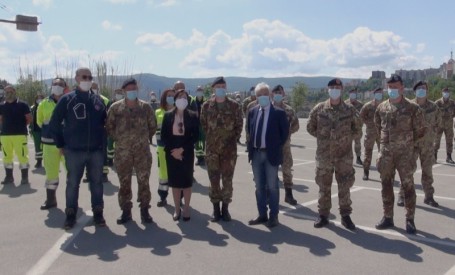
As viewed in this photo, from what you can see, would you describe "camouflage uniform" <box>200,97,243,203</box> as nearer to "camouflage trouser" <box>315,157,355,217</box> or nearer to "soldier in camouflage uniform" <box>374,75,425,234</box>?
"camouflage trouser" <box>315,157,355,217</box>

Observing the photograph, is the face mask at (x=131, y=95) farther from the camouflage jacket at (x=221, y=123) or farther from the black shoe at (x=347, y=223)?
the black shoe at (x=347, y=223)

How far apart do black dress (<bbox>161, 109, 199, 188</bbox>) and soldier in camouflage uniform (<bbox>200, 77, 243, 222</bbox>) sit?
21cm

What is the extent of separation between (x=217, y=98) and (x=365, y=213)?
9.56ft

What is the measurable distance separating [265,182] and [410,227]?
Answer: 2.04 metres

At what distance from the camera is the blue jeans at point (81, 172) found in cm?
682

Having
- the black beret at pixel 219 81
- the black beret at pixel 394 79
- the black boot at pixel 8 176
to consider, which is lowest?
the black boot at pixel 8 176

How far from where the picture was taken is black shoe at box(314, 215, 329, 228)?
22.5 ft

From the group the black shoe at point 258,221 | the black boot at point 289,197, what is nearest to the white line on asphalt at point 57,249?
the black shoe at point 258,221

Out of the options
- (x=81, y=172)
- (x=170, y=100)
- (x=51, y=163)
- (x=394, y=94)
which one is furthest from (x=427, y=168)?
(x=51, y=163)

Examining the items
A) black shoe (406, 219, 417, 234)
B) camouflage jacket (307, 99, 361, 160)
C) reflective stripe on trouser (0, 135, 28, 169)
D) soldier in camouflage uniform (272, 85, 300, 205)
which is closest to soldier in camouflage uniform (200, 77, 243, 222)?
camouflage jacket (307, 99, 361, 160)

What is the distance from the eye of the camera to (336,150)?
22.3ft

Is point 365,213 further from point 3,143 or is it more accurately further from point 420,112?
point 3,143

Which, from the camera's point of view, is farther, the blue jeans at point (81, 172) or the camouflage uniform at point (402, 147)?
the blue jeans at point (81, 172)

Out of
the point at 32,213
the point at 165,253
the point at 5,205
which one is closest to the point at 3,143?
the point at 5,205
